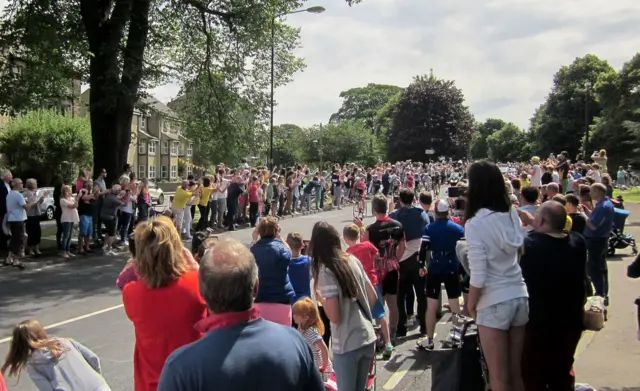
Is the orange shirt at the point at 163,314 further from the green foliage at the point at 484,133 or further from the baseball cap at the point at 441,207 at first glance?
the green foliage at the point at 484,133

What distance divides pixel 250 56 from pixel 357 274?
1751 cm

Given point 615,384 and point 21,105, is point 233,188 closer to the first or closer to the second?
point 21,105

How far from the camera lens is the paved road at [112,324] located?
5.96 meters

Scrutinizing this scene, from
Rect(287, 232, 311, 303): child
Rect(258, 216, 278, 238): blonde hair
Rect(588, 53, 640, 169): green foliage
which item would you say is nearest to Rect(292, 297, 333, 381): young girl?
Rect(287, 232, 311, 303): child

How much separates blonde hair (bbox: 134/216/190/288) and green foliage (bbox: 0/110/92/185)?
124 ft

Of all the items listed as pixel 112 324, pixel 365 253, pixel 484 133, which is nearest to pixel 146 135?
pixel 112 324

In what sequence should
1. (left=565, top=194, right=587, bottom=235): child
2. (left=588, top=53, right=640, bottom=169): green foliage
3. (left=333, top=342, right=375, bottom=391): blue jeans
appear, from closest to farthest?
(left=333, top=342, right=375, bottom=391): blue jeans
(left=565, top=194, right=587, bottom=235): child
(left=588, top=53, right=640, bottom=169): green foliage

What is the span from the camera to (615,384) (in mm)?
5594

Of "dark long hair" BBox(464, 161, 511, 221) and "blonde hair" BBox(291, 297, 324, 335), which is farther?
"blonde hair" BBox(291, 297, 324, 335)

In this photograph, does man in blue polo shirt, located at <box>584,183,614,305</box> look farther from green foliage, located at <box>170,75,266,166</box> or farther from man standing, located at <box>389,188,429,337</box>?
green foliage, located at <box>170,75,266,166</box>

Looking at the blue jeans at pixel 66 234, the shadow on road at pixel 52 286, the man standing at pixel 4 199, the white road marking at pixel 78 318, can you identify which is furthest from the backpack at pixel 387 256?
the man standing at pixel 4 199

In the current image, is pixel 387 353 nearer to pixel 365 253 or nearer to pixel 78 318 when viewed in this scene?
pixel 365 253

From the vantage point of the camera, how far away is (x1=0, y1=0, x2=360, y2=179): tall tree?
15.3 metres

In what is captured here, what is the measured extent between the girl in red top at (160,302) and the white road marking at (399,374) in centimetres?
300
